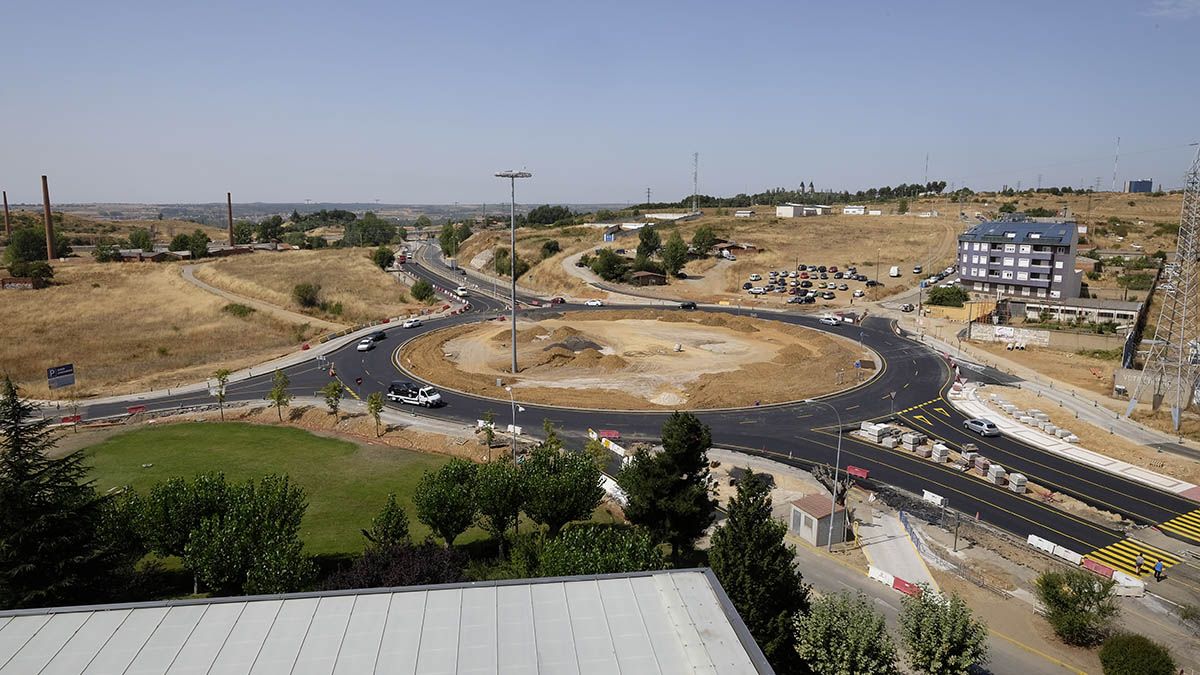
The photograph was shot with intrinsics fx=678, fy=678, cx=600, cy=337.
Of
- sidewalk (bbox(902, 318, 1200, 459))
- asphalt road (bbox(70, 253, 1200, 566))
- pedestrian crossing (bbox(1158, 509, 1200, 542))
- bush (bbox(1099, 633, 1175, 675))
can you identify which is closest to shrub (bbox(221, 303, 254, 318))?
asphalt road (bbox(70, 253, 1200, 566))

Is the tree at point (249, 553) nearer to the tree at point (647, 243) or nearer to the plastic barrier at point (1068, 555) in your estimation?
the plastic barrier at point (1068, 555)

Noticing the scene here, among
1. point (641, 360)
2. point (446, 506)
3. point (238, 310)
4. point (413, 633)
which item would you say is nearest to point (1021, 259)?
point (641, 360)

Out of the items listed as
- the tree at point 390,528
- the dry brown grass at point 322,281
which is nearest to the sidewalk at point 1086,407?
the tree at point 390,528

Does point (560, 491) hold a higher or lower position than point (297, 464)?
higher

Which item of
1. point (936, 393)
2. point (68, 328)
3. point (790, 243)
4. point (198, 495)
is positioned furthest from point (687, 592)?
point (790, 243)

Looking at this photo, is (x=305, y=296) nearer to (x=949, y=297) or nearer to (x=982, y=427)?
(x=982, y=427)

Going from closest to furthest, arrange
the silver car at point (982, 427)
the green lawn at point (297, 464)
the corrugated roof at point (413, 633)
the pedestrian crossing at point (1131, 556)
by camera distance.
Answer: the corrugated roof at point (413, 633), the pedestrian crossing at point (1131, 556), the green lawn at point (297, 464), the silver car at point (982, 427)
